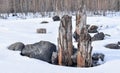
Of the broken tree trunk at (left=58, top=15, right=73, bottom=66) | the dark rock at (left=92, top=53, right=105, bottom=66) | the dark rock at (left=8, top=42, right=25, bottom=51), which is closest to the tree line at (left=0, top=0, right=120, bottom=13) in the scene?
the dark rock at (left=8, top=42, right=25, bottom=51)

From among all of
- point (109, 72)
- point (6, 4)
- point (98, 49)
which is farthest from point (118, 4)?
point (109, 72)

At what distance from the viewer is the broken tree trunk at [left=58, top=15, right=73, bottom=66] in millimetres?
6941

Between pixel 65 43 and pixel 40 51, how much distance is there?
633 millimetres

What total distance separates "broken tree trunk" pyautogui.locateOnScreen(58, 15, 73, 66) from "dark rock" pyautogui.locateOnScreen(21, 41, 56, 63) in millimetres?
341

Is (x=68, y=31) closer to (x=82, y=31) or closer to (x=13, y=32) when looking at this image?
(x=82, y=31)

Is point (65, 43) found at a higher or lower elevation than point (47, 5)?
lower

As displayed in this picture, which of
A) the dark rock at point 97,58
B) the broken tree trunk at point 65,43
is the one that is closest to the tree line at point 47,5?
the broken tree trunk at point 65,43

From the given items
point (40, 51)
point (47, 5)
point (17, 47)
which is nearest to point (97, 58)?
point (40, 51)

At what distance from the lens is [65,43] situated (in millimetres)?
7039

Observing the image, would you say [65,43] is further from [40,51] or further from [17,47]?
[17,47]

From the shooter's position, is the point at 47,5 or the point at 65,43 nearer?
the point at 65,43

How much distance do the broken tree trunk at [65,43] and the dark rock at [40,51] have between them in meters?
0.34

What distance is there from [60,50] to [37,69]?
→ 1.12 m

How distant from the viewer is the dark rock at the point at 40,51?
709cm
